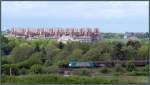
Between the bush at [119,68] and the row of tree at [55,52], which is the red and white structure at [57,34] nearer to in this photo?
the row of tree at [55,52]

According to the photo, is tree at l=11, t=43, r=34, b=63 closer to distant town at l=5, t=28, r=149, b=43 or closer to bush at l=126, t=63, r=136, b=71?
distant town at l=5, t=28, r=149, b=43

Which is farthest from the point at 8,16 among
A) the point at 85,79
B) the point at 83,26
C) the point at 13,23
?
the point at 85,79

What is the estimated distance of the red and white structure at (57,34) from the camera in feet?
12.5

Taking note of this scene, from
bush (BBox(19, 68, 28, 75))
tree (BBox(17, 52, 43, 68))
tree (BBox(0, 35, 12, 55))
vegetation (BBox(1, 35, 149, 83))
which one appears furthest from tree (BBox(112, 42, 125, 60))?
tree (BBox(0, 35, 12, 55))

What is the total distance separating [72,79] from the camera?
3875 mm

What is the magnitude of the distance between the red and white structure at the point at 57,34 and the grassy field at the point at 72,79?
0.39 m

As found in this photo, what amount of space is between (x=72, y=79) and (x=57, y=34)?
0.48 metres

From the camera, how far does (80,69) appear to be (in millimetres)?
3838

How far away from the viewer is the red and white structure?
3824 mm

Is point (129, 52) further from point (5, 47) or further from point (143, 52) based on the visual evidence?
point (5, 47)

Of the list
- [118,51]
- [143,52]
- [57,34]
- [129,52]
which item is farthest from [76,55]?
[143,52]

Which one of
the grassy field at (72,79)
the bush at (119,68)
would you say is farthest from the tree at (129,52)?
the grassy field at (72,79)

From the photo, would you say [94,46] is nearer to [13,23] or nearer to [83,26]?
[83,26]

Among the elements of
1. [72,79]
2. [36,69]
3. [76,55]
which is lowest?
[72,79]
